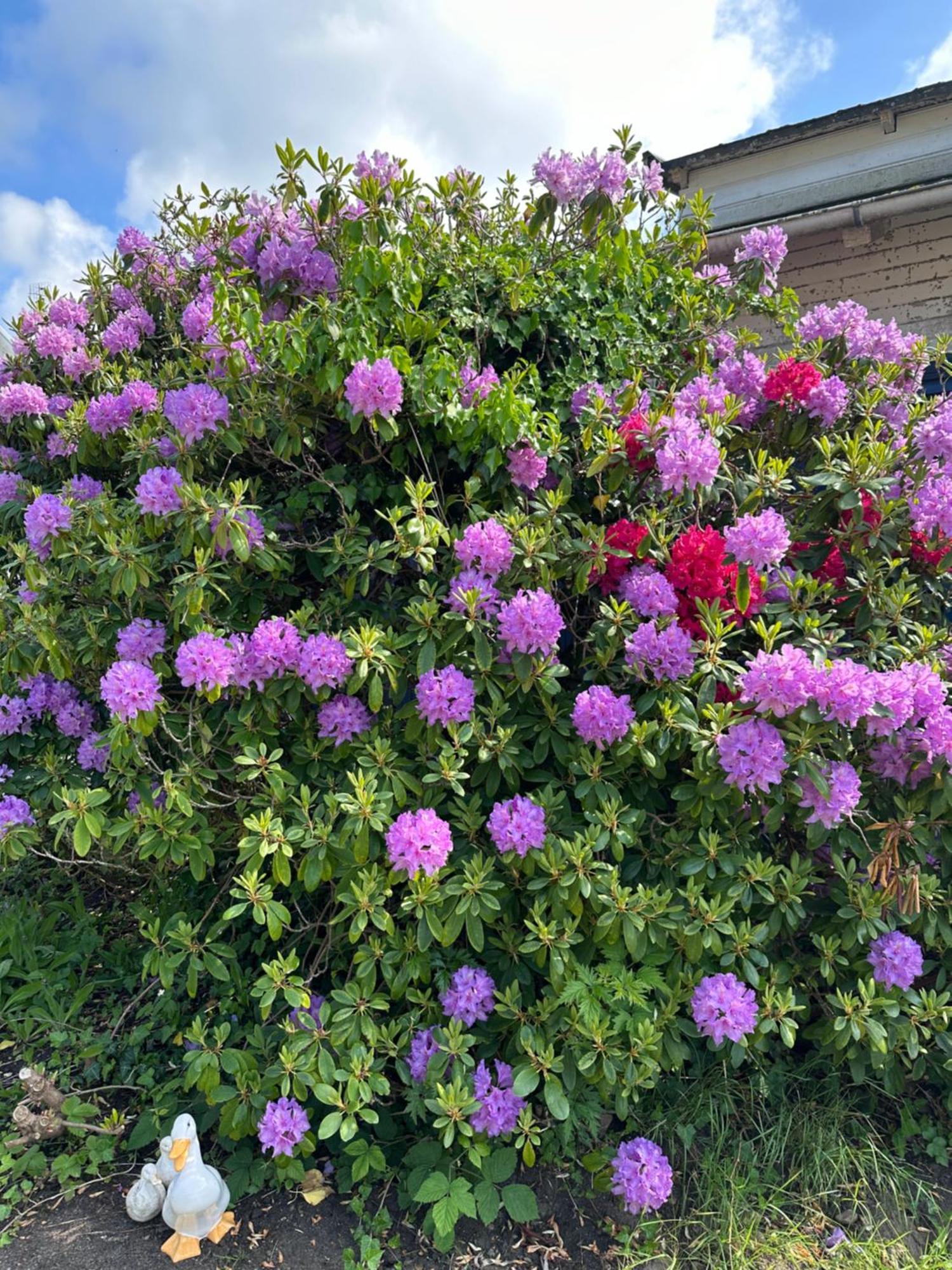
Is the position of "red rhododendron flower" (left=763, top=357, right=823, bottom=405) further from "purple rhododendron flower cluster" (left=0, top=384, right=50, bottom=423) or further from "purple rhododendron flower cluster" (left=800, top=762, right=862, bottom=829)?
"purple rhododendron flower cluster" (left=0, top=384, right=50, bottom=423)

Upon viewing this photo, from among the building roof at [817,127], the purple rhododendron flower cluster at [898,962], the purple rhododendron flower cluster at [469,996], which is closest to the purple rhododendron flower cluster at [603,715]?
the purple rhododendron flower cluster at [469,996]

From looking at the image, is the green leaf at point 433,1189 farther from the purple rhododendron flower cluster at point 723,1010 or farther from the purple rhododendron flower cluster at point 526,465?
the purple rhododendron flower cluster at point 526,465

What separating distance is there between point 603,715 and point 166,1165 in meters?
1.47

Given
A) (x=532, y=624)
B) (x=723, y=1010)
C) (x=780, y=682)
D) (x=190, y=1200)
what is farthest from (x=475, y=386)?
(x=190, y=1200)

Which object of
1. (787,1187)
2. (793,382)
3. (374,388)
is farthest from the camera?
(793,382)

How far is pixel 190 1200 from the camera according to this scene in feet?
6.17

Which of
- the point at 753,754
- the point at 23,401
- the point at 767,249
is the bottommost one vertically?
the point at 753,754

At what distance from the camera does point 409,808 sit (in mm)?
2082

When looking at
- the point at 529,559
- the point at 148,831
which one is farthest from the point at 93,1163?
the point at 529,559

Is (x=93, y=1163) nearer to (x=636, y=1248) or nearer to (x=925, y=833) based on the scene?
(x=636, y=1248)

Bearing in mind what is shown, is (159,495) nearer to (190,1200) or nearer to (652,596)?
(652,596)

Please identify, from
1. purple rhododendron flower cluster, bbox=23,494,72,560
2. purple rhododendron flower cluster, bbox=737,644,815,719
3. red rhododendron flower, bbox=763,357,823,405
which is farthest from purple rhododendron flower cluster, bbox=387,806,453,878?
red rhododendron flower, bbox=763,357,823,405

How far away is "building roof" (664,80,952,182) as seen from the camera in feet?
16.1

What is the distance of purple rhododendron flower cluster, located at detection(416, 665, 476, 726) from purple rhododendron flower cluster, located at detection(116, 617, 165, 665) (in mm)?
780
